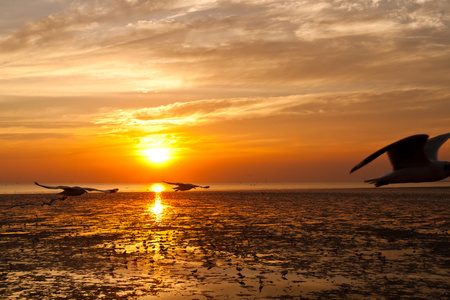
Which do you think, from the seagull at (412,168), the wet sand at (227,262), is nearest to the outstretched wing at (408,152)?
the seagull at (412,168)

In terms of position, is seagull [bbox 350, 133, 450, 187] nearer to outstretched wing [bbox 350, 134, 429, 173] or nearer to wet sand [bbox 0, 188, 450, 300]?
outstretched wing [bbox 350, 134, 429, 173]

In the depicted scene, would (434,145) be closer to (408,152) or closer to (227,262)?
(408,152)

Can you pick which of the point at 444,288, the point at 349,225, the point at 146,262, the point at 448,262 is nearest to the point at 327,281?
the point at 444,288

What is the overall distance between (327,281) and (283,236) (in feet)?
34.9

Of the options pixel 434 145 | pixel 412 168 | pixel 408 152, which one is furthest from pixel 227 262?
pixel 434 145

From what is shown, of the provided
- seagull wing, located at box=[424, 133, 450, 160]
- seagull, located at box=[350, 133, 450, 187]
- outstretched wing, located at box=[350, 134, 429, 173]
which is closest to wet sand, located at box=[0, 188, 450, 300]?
seagull, located at box=[350, 133, 450, 187]

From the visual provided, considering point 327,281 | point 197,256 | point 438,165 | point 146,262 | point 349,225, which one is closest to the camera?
point 327,281

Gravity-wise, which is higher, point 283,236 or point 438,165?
point 438,165

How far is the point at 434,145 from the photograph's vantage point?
19.6 metres

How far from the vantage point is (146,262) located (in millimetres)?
19531

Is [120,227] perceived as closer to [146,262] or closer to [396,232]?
[146,262]

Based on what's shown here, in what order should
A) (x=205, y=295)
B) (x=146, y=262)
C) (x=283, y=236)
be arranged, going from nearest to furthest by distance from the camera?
(x=205, y=295) → (x=146, y=262) → (x=283, y=236)

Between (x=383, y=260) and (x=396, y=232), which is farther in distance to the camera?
(x=396, y=232)

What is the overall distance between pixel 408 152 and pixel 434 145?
10.2 feet
